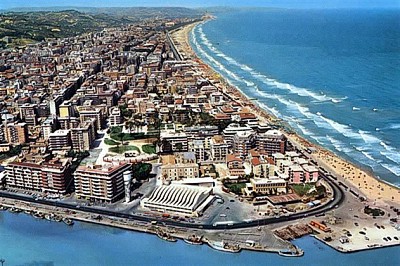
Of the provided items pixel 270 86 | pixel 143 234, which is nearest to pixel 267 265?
pixel 143 234

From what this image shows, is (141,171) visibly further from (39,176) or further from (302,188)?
(302,188)

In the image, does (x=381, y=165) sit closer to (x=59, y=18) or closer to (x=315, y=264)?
(x=315, y=264)

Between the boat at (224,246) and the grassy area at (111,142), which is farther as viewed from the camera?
the grassy area at (111,142)

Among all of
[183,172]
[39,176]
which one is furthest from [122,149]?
[39,176]

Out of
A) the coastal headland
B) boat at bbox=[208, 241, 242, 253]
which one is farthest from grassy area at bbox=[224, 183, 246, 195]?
boat at bbox=[208, 241, 242, 253]

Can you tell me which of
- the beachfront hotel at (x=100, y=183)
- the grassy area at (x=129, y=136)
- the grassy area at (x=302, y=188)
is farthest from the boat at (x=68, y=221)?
the grassy area at (x=129, y=136)

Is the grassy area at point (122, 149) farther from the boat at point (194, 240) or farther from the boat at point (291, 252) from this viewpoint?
the boat at point (291, 252)
